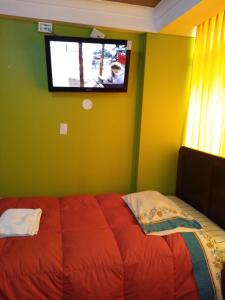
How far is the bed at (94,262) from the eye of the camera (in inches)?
58.0

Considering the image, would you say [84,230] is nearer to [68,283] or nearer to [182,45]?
[68,283]

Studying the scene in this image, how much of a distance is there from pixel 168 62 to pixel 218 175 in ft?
4.42

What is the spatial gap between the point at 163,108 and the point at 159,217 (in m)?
1.33

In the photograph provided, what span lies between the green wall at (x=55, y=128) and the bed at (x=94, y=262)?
2.41ft

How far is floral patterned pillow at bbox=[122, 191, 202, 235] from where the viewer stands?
1.88 meters

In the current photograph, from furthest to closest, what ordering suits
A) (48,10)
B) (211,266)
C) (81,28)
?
1. (81,28)
2. (48,10)
3. (211,266)

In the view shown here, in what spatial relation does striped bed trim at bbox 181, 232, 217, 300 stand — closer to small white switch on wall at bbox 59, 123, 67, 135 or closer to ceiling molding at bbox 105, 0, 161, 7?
small white switch on wall at bbox 59, 123, 67, 135

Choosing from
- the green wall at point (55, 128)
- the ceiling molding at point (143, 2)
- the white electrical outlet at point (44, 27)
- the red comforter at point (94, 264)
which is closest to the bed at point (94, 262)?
the red comforter at point (94, 264)

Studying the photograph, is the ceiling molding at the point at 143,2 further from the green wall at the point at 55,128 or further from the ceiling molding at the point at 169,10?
the green wall at the point at 55,128

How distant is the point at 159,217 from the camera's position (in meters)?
1.97

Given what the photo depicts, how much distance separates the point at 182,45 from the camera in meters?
2.72

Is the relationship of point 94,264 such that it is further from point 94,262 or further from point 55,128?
point 55,128

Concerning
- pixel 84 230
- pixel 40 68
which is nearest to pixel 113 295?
pixel 84 230

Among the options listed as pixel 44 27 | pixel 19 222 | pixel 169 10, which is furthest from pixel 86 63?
pixel 19 222
